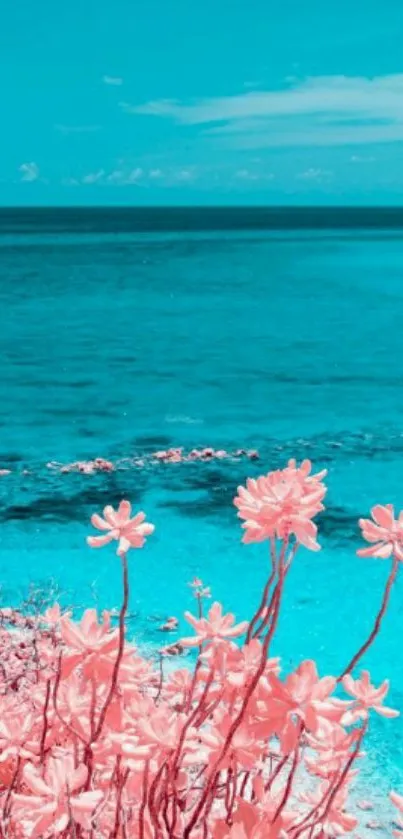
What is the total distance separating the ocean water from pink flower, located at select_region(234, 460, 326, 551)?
15.6 feet

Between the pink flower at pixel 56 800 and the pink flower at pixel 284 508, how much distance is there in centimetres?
56

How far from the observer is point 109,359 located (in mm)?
23672

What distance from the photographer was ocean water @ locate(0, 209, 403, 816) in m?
8.88

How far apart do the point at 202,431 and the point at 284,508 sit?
13.8 metres

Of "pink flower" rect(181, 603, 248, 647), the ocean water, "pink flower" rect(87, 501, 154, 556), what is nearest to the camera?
"pink flower" rect(87, 501, 154, 556)

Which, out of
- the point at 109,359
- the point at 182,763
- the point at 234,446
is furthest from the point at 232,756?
the point at 109,359

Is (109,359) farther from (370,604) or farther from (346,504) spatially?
(370,604)

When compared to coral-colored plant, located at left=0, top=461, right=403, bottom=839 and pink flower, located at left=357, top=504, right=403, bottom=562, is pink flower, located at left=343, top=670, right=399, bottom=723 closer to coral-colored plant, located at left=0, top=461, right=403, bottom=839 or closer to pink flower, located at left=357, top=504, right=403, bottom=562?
coral-colored plant, located at left=0, top=461, right=403, bottom=839

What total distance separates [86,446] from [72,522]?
3617mm

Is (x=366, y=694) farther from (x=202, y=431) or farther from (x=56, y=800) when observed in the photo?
(x=202, y=431)

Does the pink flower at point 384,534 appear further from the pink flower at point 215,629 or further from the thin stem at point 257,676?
the pink flower at point 215,629

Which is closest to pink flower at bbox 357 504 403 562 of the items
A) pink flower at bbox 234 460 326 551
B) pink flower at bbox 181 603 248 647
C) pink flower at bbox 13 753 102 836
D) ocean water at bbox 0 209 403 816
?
pink flower at bbox 234 460 326 551

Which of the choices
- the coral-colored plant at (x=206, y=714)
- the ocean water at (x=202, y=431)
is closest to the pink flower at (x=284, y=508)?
the coral-colored plant at (x=206, y=714)

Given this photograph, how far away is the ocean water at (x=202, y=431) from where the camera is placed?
29.1 feet
